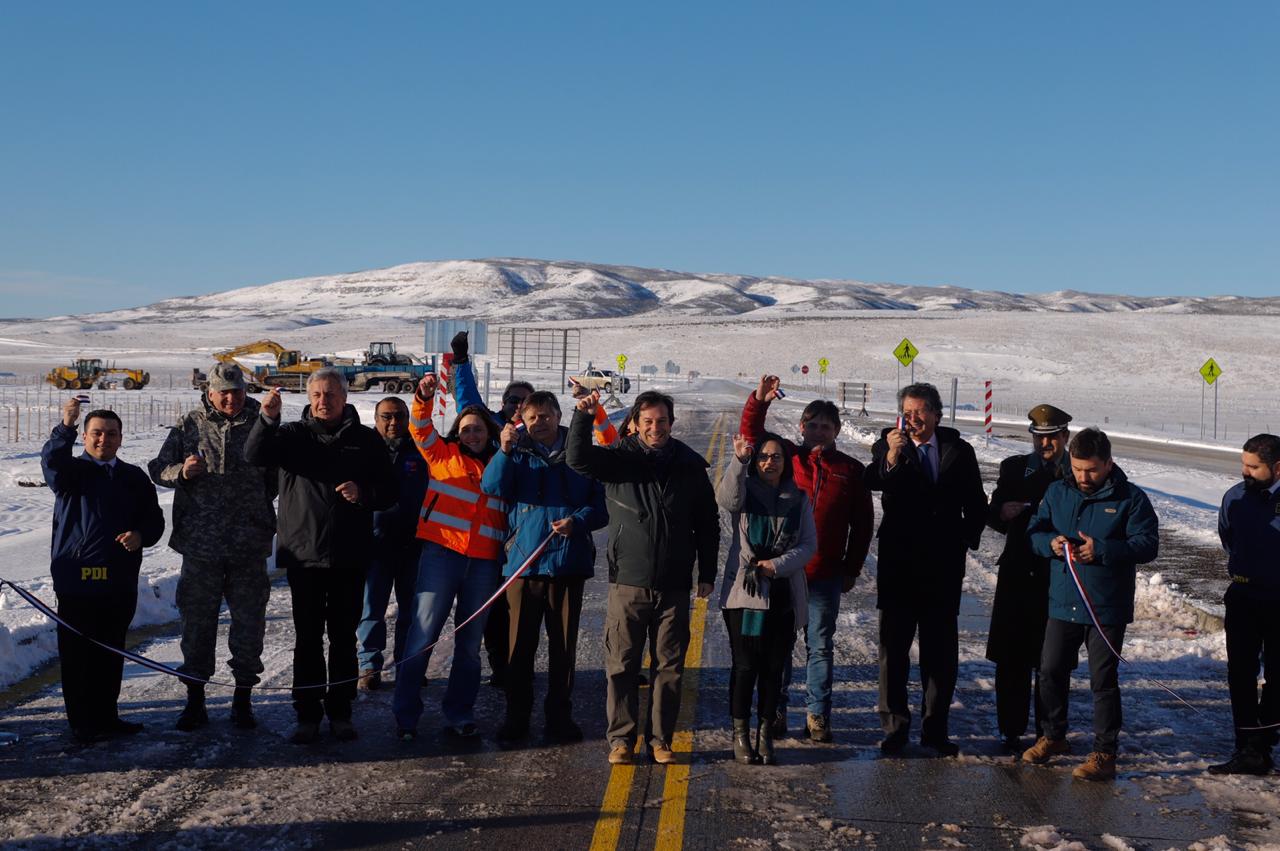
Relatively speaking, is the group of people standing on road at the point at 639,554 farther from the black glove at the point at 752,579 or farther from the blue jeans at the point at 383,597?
the blue jeans at the point at 383,597

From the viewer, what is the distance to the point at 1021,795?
19.1 feet

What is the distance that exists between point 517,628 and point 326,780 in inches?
51.6

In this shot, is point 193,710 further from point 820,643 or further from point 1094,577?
point 1094,577

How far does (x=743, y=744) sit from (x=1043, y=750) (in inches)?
62.3

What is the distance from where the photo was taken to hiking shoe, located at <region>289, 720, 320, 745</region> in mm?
6461

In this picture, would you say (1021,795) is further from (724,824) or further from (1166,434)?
(1166,434)

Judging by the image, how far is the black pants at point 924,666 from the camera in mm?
6547

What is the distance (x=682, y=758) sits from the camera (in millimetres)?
6312

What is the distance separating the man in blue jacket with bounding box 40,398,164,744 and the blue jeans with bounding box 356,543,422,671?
1.61 meters

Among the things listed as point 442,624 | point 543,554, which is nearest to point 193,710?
point 442,624

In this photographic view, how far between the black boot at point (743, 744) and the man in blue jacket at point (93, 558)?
127 inches

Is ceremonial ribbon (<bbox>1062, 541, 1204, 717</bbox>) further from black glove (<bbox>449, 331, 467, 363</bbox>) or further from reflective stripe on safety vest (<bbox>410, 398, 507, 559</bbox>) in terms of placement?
black glove (<bbox>449, 331, 467, 363</bbox>)

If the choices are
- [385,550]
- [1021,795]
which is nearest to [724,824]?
[1021,795]

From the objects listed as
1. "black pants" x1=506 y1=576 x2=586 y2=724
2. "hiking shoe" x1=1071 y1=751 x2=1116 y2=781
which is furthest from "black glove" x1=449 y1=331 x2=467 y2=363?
"hiking shoe" x1=1071 y1=751 x2=1116 y2=781
